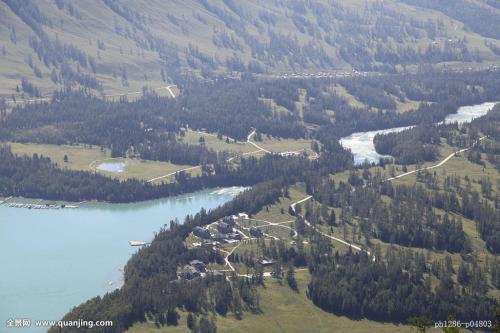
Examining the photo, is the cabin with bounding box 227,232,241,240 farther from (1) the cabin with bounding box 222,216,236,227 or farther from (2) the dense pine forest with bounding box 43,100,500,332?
(1) the cabin with bounding box 222,216,236,227

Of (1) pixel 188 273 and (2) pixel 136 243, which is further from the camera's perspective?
(2) pixel 136 243

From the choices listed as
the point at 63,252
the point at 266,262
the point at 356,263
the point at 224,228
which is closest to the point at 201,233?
the point at 224,228

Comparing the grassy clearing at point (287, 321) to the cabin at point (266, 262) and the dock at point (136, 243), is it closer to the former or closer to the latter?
the cabin at point (266, 262)

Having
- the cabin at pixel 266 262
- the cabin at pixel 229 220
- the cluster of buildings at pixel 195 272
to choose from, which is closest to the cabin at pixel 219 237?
the cabin at pixel 229 220

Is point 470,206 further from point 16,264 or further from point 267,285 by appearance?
point 16,264

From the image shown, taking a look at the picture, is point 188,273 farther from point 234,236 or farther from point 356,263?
point 356,263

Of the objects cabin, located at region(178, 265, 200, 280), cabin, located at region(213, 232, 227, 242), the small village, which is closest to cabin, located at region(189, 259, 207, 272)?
the small village

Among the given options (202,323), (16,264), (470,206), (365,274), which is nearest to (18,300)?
(16,264)
